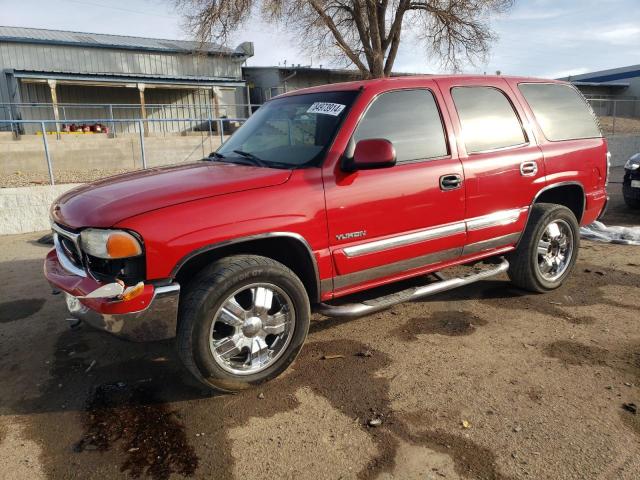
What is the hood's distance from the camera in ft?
9.15

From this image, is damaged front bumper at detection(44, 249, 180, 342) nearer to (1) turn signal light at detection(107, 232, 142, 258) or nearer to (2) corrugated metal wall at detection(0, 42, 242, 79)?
(1) turn signal light at detection(107, 232, 142, 258)

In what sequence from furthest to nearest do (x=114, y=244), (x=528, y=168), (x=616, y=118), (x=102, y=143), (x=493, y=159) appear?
1. (x=616, y=118)
2. (x=102, y=143)
3. (x=528, y=168)
4. (x=493, y=159)
5. (x=114, y=244)

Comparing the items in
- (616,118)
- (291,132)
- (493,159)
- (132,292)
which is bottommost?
(132,292)

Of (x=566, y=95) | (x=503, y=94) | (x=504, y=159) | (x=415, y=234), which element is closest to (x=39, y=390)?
(x=415, y=234)

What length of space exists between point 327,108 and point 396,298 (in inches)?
57.9

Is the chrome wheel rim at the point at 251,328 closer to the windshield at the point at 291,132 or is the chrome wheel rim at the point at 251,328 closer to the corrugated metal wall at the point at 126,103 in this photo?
the windshield at the point at 291,132

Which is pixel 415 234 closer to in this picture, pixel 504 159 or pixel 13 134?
pixel 504 159

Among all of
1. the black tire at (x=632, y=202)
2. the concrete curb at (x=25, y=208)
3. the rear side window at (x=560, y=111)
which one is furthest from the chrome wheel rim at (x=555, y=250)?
the concrete curb at (x=25, y=208)

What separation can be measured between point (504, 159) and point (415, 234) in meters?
1.10

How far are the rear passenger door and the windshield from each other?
1003 mm

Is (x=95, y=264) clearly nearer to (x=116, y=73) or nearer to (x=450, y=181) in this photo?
(x=450, y=181)

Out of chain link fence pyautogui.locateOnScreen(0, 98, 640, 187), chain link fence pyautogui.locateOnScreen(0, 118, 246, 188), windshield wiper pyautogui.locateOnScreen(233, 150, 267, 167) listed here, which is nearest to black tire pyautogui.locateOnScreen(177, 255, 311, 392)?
windshield wiper pyautogui.locateOnScreen(233, 150, 267, 167)

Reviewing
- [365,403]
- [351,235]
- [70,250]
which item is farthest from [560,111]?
[70,250]

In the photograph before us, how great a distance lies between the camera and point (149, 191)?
295 cm
